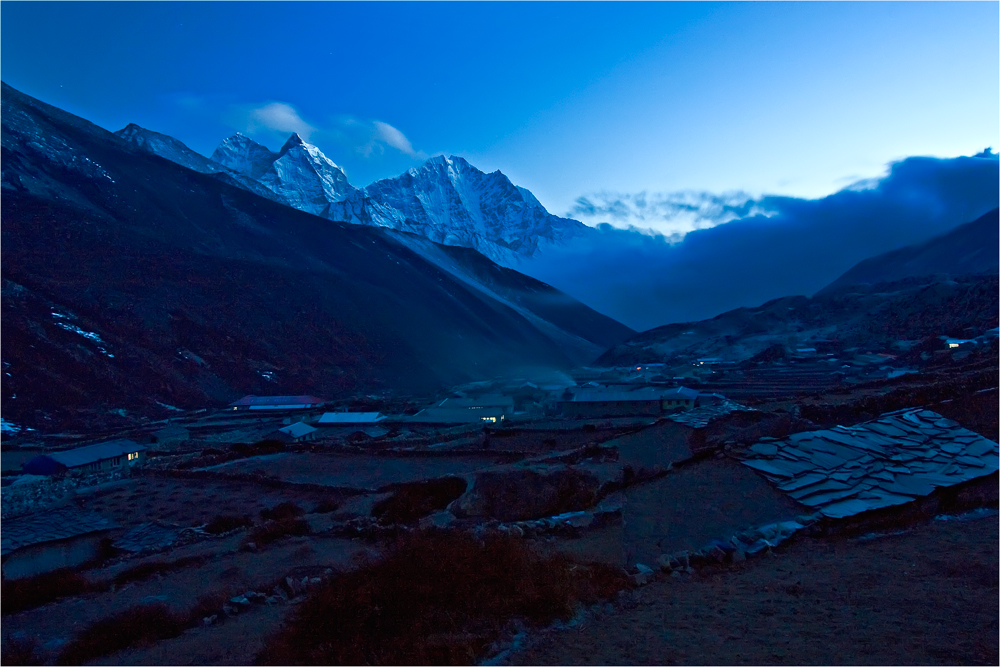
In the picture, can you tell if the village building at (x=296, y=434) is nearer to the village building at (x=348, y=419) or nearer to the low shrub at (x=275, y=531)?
the village building at (x=348, y=419)

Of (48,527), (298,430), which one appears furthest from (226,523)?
(298,430)

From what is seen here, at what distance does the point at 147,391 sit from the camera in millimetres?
72938

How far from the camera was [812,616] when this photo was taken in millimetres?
7648

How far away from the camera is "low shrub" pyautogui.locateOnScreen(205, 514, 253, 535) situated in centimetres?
1797

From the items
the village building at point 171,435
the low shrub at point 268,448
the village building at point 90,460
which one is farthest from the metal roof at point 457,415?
the village building at point 90,460

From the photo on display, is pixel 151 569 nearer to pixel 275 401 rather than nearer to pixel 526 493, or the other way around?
pixel 526 493

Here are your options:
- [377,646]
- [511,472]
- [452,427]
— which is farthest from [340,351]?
[377,646]

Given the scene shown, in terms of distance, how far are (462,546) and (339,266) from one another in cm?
13456

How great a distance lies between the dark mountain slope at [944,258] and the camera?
125000mm

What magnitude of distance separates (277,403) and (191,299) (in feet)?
127

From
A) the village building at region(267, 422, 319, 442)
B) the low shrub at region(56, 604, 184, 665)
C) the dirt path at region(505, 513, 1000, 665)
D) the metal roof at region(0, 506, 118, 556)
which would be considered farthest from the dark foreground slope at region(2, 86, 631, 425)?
the dirt path at region(505, 513, 1000, 665)

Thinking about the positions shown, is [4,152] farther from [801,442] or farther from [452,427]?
[801,442]

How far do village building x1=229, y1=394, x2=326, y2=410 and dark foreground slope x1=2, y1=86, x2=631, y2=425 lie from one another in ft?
22.5

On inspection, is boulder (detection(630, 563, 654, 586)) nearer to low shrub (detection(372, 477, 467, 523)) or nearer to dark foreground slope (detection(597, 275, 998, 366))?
low shrub (detection(372, 477, 467, 523))
